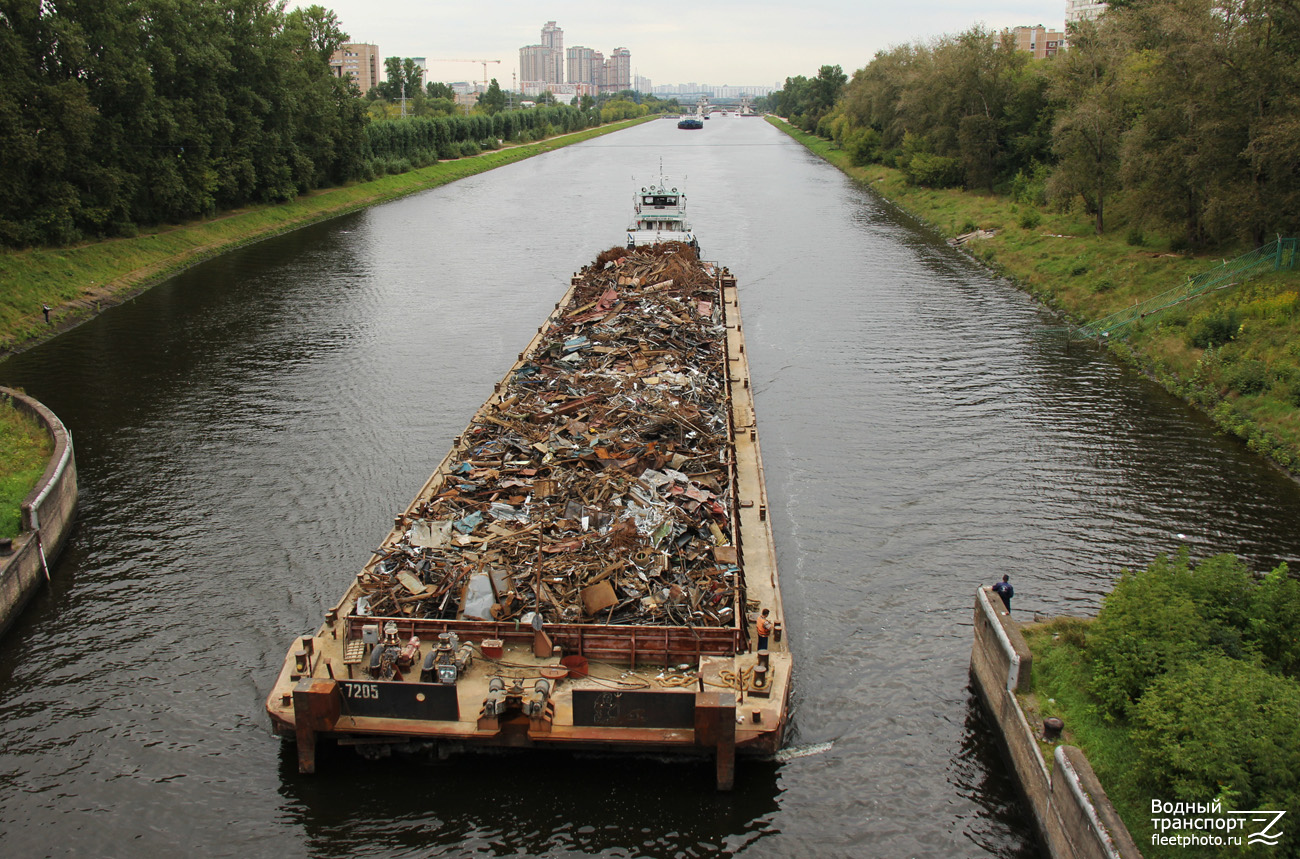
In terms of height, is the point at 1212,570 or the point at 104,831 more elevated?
the point at 1212,570

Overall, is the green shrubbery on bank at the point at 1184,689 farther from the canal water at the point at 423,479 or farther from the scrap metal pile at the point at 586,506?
the scrap metal pile at the point at 586,506

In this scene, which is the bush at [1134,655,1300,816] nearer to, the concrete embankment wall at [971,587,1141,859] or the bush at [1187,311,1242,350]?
the concrete embankment wall at [971,587,1141,859]

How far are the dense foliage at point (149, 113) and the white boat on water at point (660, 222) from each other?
2635cm

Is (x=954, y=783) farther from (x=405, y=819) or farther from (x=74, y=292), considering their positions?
(x=74, y=292)

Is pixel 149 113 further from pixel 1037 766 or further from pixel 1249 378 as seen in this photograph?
pixel 1037 766

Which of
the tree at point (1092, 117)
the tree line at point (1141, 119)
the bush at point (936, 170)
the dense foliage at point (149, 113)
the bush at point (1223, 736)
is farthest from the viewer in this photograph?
the bush at point (936, 170)

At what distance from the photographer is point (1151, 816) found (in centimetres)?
1199

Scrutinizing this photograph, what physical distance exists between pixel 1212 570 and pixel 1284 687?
3.12 meters

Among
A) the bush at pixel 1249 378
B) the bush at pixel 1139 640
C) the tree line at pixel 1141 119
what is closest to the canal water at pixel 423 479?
the bush at pixel 1249 378

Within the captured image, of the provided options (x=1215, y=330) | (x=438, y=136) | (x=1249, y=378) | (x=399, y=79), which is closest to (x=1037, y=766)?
(x=1249, y=378)

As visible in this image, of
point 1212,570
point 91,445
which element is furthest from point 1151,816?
point 91,445

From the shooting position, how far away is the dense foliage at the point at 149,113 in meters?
45.2

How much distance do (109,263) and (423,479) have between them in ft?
109

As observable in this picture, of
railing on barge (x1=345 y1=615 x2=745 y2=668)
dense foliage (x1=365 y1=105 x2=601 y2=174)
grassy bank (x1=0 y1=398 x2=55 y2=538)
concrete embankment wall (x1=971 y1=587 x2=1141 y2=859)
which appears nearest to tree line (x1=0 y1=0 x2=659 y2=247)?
dense foliage (x1=365 y1=105 x2=601 y2=174)
